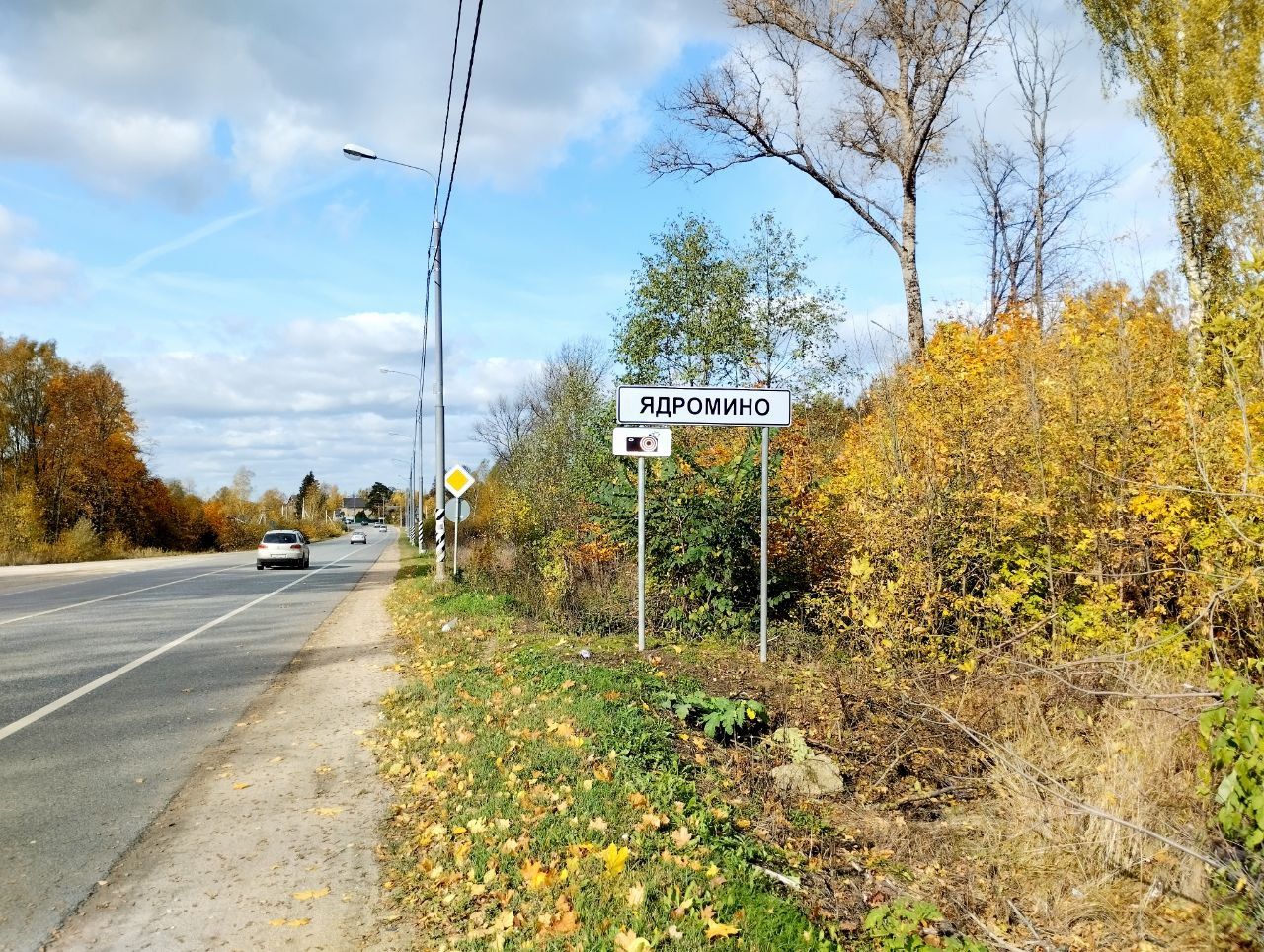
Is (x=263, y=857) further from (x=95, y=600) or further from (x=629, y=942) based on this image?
(x=95, y=600)

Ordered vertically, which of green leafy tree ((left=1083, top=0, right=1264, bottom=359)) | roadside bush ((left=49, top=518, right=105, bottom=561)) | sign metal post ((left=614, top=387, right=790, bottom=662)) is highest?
green leafy tree ((left=1083, top=0, right=1264, bottom=359))

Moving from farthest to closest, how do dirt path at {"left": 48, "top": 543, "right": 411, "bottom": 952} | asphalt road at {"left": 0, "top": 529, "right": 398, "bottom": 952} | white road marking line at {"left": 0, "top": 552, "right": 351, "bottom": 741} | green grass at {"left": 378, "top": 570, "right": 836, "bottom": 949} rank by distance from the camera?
white road marking line at {"left": 0, "top": 552, "right": 351, "bottom": 741}, asphalt road at {"left": 0, "top": 529, "right": 398, "bottom": 952}, dirt path at {"left": 48, "top": 543, "right": 411, "bottom": 952}, green grass at {"left": 378, "top": 570, "right": 836, "bottom": 949}

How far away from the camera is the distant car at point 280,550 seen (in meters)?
31.9

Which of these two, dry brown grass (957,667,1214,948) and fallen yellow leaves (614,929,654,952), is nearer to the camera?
fallen yellow leaves (614,929,654,952)

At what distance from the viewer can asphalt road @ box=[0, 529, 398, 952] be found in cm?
452

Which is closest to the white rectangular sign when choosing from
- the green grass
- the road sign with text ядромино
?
the road sign with text ядромино

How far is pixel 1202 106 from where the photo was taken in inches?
398

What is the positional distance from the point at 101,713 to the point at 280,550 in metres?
25.7

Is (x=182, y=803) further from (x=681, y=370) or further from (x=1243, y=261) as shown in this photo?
(x=681, y=370)

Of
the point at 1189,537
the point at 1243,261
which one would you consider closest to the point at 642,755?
the point at 1243,261

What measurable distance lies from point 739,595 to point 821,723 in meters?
4.65

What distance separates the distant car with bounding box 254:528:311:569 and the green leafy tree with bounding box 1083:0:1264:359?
97.7 ft

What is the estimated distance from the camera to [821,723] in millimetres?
6668

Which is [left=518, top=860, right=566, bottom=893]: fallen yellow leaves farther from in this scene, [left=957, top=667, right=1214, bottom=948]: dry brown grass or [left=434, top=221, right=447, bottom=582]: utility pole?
[left=434, top=221, right=447, bottom=582]: utility pole
